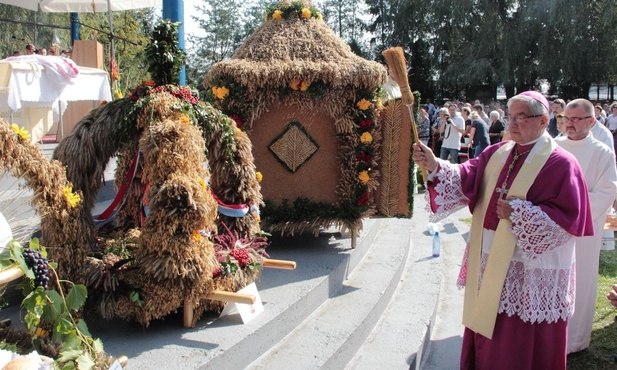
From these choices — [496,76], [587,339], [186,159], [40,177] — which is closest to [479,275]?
[587,339]

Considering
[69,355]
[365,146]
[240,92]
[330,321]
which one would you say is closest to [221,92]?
[240,92]

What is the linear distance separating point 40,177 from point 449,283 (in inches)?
184

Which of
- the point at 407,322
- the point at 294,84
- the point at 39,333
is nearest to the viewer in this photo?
the point at 39,333

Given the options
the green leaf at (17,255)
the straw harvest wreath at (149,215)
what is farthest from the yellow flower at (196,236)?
the green leaf at (17,255)

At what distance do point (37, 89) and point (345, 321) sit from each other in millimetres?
5059

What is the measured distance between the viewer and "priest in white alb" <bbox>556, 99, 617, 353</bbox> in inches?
181

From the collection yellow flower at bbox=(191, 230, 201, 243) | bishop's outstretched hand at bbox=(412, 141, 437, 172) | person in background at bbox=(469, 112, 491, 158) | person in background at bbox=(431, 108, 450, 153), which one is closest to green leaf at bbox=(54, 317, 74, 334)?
yellow flower at bbox=(191, 230, 201, 243)

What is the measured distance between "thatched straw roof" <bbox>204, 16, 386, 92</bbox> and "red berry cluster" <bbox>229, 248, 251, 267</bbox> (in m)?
2.12

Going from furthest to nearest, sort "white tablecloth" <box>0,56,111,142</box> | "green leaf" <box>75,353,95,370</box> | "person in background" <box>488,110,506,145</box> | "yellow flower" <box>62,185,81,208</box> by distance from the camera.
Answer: "person in background" <box>488,110,506,145</box>
"white tablecloth" <box>0,56,111,142</box>
"yellow flower" <box>62,185,81,208</box>
"green leaf" <box>75,353,95,370</box>

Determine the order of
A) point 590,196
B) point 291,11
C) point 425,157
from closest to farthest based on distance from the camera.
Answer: point 425,157 < point 590,196 < point 291,11

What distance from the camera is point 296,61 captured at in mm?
5621

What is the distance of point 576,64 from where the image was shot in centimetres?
2930

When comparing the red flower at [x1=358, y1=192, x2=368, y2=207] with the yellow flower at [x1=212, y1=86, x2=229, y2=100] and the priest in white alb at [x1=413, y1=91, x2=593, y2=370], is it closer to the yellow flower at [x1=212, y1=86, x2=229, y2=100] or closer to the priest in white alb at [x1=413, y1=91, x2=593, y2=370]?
the yellow flower at [x1=212, y1=86, x2=229, y2=100]

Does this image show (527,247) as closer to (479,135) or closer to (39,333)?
(39,333)
